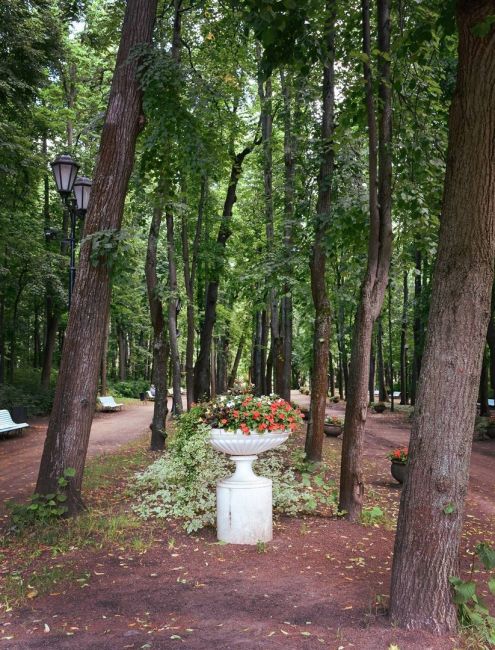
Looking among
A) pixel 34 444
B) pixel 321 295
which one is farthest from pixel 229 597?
pixel 34 444

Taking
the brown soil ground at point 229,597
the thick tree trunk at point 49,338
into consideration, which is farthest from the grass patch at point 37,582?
the thick tree trunk at point 49,338

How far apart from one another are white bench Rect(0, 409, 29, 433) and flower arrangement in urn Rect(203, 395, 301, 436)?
1003 centimetres

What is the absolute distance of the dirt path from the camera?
8688mm

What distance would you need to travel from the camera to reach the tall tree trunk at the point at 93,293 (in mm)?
6492

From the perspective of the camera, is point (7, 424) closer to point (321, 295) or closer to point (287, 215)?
point (287, 215)

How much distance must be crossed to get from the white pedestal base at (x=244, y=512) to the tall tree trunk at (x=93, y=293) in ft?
6.31

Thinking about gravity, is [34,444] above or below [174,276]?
below

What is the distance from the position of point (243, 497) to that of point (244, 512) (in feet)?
0.51

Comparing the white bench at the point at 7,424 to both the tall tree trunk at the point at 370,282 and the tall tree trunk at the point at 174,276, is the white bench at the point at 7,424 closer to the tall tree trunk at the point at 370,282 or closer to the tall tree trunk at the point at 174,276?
the tall tree trunk at the point at 174,276

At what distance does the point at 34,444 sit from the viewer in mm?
13664

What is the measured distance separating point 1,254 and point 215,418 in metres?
13.3

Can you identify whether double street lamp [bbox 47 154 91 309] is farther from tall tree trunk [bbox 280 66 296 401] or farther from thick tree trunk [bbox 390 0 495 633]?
thick tree trunk [bbox 390 0 495 633]

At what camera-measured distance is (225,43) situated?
1238 cm

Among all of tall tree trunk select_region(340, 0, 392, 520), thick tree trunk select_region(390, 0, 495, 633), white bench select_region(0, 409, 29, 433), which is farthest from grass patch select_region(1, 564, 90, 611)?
white bench select_region(0, 409, 29, 433)
